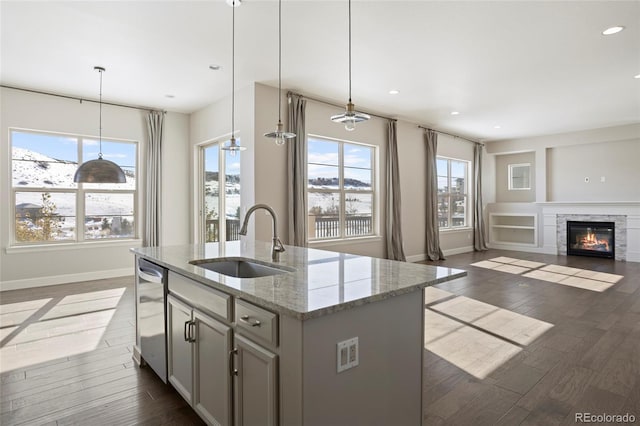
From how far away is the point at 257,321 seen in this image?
1.48m

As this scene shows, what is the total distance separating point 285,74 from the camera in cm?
476

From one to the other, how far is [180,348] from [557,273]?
21.3ft

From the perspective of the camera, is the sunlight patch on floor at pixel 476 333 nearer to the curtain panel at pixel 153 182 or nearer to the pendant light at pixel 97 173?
the pendant light at pixel 97 173

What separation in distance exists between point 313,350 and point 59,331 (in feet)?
11.1

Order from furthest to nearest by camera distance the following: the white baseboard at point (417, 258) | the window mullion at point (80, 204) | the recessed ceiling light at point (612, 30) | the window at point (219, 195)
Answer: the white baseboard at point (417, 258) < the window at point (219, 195) < the window mullion at point (80, 204) < the recessed ceiling light at point (612, 30)

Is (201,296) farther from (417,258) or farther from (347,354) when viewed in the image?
(417,258)

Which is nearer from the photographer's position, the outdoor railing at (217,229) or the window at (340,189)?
the outdoor railing at (217,229)

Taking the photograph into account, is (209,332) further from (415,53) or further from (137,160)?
(137,160)

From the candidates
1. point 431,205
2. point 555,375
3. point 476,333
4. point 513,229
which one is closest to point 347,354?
point 555,375

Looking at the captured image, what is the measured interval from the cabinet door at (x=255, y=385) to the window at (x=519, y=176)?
10.0 meters

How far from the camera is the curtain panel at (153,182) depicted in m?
6.23

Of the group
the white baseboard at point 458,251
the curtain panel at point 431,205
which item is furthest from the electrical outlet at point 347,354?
the white baseboard at point 458,251

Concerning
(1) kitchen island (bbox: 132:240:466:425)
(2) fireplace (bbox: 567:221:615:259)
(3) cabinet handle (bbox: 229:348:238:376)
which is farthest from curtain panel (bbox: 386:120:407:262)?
(3) cabinet handle (bbox: 229:348:238:376)

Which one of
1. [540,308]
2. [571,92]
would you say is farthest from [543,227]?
[540,308]
